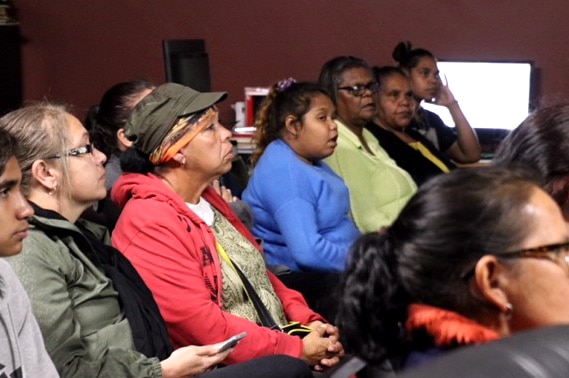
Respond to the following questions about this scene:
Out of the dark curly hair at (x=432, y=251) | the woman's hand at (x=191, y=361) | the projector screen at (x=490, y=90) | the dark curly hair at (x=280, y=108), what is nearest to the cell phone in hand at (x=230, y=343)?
the woman's hand at (x=191, y=361)

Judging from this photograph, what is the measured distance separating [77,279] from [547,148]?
3.19ft

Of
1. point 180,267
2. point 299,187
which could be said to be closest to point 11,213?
point 180,267

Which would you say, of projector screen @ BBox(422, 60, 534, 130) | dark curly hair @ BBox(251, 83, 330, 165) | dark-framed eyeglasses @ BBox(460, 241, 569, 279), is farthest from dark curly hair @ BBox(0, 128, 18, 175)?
projector screen @ BBox(422, 60, 534, 130)

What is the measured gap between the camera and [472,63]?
499 cm

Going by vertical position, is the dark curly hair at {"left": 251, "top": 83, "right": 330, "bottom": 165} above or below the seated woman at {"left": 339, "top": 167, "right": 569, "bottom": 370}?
below

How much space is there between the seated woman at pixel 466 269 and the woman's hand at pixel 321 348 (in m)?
1.22

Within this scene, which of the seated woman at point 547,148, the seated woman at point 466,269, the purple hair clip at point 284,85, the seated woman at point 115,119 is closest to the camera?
the seated woman at point 466,269

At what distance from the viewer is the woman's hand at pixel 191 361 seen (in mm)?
2135

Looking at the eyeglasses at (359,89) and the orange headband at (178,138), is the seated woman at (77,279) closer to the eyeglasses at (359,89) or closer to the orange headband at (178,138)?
the orange headband at (178,138)

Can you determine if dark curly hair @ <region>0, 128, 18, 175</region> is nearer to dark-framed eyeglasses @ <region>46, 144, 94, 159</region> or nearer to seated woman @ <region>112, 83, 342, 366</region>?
dark-framed eyeglasses @ <region>46, 144, 94, 159</region>

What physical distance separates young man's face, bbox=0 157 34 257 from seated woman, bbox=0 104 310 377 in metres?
0.21

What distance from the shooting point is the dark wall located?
5000 mm

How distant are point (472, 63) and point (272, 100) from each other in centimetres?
204

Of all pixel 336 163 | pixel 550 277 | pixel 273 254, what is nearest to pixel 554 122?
pixel 550 277
